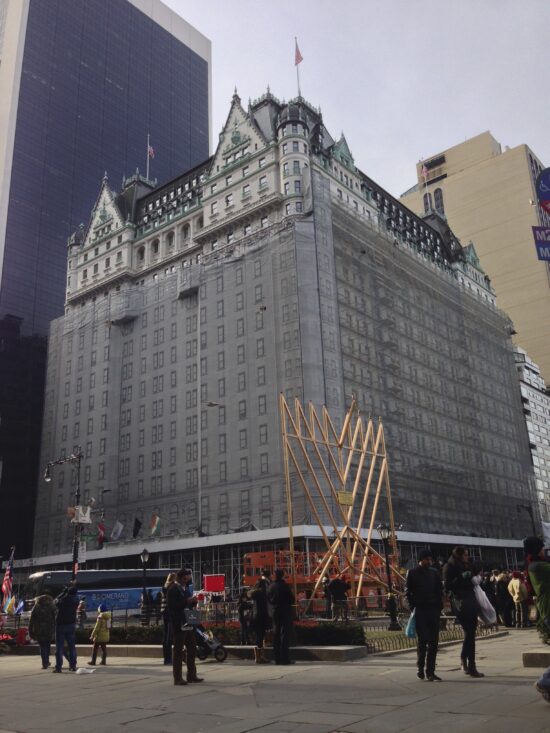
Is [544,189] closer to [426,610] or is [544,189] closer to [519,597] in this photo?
[426,610]

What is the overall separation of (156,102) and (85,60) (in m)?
19.4

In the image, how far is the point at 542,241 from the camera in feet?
51.9

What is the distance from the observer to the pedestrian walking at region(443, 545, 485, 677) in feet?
37.0

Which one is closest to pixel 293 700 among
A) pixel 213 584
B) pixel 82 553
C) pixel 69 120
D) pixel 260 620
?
pixel 260 620

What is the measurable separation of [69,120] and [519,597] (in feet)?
410

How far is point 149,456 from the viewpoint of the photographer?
73875 mm

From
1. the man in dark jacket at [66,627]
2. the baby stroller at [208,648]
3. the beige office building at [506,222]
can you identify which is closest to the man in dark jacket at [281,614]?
the baby stroller at [208,648]

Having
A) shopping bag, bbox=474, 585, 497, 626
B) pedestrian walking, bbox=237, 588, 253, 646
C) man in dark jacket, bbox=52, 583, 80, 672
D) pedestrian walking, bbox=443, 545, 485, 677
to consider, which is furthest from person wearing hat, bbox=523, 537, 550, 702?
man in dark jacket, bbox=52, 583, 80, 672

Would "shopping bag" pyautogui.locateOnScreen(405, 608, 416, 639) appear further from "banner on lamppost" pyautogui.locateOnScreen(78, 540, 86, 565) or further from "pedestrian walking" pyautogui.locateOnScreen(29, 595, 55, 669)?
"banner on lamppost" pyautogui.locateOnScreen(78, 540, 86, 565)

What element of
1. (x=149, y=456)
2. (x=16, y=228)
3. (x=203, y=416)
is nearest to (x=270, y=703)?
(x=203, y=416)

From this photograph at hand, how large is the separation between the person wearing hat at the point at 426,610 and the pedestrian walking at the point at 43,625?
10.2m

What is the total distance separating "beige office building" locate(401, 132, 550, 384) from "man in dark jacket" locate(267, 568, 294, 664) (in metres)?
130

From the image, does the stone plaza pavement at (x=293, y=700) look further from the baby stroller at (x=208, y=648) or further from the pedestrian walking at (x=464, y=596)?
the baby stroller at (x=208, y=648)

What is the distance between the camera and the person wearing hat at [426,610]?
11.0 m
